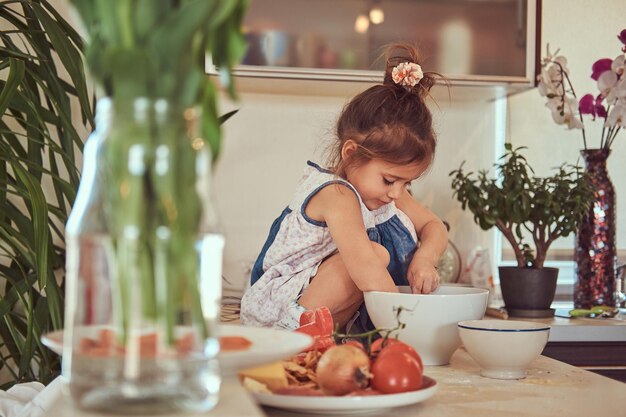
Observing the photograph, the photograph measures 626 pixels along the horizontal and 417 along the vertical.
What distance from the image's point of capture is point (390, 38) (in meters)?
2.51

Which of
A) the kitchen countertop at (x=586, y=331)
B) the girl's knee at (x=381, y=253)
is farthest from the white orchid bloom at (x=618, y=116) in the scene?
the girl's knee at (x=381, y=253)

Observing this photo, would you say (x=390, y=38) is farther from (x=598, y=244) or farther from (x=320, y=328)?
(x=320, y=328)

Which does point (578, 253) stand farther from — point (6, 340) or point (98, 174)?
point (98, 174)

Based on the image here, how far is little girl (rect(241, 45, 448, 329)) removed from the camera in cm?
184

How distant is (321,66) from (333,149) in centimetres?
34

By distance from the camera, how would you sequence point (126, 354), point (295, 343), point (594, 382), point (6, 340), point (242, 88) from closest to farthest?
point (126, 354)
point (295, 343)
point (594, 382)
point (6, 340)
point (242, 88)

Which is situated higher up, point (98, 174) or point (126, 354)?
point (98, 174)

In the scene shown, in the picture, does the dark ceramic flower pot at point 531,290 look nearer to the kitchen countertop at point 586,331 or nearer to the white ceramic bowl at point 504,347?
the kitchen countertop at point 586,331

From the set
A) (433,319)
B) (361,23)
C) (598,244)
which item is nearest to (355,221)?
(433,319)

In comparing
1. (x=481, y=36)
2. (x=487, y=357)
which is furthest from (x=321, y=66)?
(x=487, y=357)

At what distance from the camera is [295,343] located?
90 centimetres

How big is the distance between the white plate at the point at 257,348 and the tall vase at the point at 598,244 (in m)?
1.79

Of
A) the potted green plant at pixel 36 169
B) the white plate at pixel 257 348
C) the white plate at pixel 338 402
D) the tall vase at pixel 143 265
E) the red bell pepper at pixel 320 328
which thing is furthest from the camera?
the potted green plant at pixel 36 169

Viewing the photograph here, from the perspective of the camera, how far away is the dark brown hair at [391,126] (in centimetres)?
196
